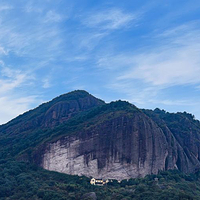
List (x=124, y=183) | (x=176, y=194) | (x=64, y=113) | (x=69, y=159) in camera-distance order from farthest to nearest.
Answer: (x=64, y=113), (x=69, y=159), (x=124, y=183), (x=176, y=194)

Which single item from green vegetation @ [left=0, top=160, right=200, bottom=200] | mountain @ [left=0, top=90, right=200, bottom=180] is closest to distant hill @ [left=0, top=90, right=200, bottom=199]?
mountain @ [left=0, top=90, right=200, bottom=180]

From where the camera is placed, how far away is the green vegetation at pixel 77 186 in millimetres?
59394

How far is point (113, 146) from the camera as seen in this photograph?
7738 cm

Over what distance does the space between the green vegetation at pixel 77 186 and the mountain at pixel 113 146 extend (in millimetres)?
3002

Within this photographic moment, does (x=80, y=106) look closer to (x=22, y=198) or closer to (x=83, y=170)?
(x=83, y=170)

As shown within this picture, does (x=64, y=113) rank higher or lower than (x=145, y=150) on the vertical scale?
higher

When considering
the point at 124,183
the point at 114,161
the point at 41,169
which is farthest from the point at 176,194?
the point at 41,169

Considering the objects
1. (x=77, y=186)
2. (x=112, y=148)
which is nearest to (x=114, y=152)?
(x=112, y=148)

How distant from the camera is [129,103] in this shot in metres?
96.7

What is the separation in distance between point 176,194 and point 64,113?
65831 mm

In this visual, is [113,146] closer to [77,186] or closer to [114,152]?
[114,152]

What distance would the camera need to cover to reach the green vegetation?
5939 centimetres

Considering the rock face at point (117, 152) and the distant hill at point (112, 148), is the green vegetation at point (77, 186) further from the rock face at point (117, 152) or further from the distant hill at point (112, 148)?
the rock face at point (117, 152)

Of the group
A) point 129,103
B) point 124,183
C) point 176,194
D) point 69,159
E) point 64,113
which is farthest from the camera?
point 64,113
